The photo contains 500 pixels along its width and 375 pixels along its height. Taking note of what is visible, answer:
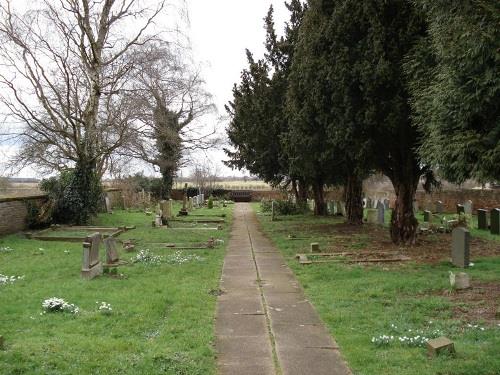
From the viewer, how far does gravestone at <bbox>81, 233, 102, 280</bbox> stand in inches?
399

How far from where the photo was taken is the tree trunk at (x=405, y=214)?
15.4 metres

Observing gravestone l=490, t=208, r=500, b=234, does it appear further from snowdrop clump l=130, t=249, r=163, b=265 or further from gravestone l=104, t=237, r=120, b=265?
gravestone l=104, t=237, r=120, b=265

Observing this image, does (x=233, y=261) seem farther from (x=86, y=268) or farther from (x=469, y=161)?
(x=469, y=161)

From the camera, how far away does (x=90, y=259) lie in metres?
10.4

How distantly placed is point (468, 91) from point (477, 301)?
3.65 m

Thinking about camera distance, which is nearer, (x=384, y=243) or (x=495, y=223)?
(x=384, y=243)

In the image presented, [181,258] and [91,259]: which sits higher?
[91,259]

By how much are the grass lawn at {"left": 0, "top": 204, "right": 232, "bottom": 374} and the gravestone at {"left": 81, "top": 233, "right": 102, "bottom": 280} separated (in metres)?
0.28

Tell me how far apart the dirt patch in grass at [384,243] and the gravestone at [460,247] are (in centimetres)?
72

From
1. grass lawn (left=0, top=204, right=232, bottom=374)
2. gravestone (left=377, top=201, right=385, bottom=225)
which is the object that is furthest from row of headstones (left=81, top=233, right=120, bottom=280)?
gravestone (left=377, top=201, right=385, bottom=225)

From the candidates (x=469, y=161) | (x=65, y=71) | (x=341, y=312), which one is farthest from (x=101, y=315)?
(x=65, y=71)

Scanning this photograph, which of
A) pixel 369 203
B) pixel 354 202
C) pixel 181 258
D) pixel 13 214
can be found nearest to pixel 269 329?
pixel 181 258

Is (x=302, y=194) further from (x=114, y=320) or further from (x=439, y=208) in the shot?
(x=114, y=320)

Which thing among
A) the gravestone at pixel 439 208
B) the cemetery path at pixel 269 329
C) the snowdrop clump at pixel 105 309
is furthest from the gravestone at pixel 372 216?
the snowdrop clump at pixel 105 309
